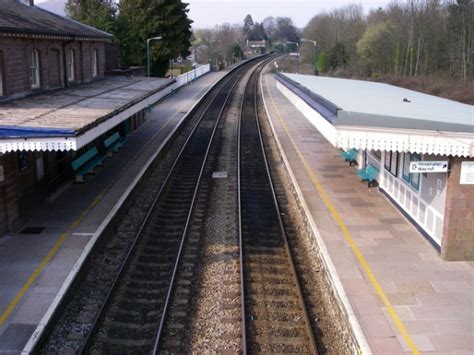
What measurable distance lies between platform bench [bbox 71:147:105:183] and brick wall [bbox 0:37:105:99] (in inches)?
95.8

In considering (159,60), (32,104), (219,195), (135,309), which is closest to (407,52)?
(159,60)

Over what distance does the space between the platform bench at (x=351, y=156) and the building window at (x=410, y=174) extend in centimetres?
521

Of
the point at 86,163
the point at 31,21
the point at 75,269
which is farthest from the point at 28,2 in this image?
the point at 75,269

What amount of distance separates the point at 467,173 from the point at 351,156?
328 inches

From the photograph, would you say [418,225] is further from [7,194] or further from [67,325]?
[7,194]

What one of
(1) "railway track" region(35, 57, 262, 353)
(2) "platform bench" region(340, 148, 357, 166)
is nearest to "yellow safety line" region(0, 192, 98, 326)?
(1) "railway track" region(35, 57, 262, 353)

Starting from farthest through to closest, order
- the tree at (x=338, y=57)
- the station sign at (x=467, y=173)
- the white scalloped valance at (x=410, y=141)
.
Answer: the tree at (x=338, y=57), the station sign at (x=467, y=173), the white scalloped valance at (x=410, y=141)

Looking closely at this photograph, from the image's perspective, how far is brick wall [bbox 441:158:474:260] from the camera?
1059 centimetres

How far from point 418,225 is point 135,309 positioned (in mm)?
6569

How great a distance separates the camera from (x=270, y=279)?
10.9 m

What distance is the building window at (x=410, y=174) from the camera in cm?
1250

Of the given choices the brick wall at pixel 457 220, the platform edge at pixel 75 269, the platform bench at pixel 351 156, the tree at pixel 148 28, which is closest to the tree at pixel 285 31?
the tree at pixel 148 28

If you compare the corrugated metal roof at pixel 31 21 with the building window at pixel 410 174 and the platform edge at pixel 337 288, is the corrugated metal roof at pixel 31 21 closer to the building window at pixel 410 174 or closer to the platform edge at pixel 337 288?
the platform edge at pixel 337 288

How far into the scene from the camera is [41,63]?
17.7 meters
